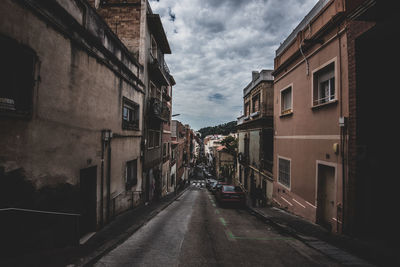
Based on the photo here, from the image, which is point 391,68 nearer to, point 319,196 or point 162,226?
point 319,196

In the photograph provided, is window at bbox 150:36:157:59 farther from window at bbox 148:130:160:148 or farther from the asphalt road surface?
the asphalt road surface

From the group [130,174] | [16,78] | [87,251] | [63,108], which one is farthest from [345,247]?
[130,174]

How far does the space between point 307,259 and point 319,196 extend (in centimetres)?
379

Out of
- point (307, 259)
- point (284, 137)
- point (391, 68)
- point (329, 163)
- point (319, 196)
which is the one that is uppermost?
point (391, 68)

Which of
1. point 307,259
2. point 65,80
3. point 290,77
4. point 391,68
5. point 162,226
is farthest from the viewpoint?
point 290,77

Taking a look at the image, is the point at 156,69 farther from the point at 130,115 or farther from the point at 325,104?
the point at 325,104

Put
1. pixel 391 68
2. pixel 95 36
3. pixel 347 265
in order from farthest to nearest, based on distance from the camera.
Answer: pixel 95 36
pixel 391 68
pixel 347 265

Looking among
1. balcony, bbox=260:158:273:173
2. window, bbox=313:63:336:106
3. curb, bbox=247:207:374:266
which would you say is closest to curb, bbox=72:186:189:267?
curb, bbox=247:207:374:266

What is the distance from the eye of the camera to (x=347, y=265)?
4.62 metres

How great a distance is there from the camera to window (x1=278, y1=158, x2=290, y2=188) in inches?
432

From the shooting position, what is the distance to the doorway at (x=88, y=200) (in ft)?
21.8

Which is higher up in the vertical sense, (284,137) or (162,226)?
(284,137)

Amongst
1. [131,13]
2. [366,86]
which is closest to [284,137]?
[366,86]

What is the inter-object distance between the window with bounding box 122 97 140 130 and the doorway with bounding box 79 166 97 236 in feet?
11.1
